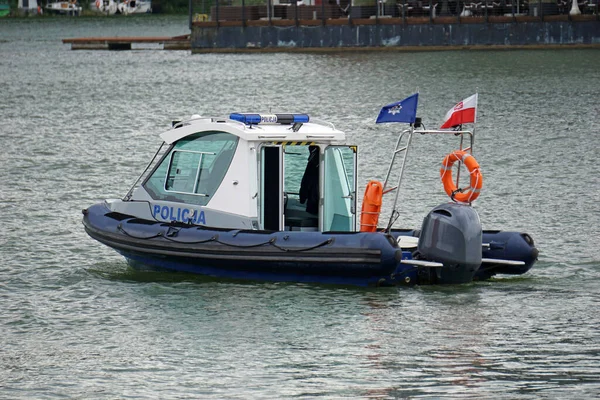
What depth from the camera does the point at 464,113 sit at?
15.9 metres

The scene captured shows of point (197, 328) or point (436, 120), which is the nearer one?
point (197, 328)

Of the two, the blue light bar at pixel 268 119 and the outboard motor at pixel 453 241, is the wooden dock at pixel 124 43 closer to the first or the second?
the blue light bar at pixel 268 119

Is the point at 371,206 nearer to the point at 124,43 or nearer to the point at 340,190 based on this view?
the point at 340,190

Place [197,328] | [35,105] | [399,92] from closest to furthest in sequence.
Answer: [197,328]
[35,105]
[399,92]

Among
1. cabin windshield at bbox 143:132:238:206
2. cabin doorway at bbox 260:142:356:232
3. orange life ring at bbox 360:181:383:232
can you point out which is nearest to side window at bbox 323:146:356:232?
cabin doorway at bbox 260:142:356:232

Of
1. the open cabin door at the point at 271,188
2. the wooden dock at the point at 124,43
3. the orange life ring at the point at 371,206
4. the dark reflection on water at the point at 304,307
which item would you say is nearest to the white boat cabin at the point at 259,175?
the open cabin door at the point at 271,188

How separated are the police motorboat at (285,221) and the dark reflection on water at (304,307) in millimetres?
482

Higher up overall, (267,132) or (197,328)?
(267,132)

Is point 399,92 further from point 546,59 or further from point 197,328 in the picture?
point 197,328

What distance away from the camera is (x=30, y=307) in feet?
54.2

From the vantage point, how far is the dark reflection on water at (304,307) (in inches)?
512

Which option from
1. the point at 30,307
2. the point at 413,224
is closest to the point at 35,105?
the point at 413,224

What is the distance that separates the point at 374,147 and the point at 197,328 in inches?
786

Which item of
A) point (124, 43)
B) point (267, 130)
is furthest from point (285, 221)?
point (124, 43)
